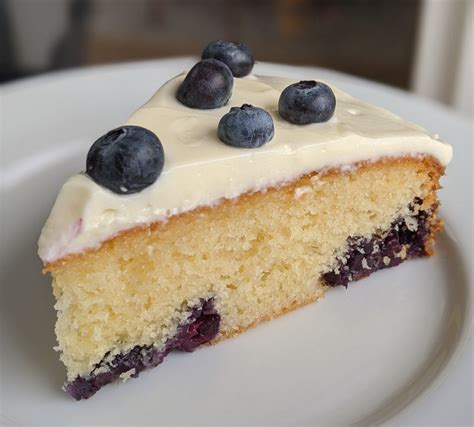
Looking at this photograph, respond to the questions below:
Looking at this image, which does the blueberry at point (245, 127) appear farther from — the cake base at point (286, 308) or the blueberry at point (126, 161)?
the cake base at point (286, 308)

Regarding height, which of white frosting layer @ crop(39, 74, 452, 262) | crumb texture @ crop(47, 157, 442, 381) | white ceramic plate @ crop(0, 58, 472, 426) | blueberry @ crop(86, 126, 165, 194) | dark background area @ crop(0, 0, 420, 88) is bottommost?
dark background area @ crop(0, 0, 420, 88)

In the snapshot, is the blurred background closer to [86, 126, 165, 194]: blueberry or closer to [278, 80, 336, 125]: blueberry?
[278, 80, 336, 125]: blueberry

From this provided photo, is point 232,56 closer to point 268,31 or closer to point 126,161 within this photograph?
point 126,161

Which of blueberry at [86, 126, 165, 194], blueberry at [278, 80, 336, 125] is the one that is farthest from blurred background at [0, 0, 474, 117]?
blueberry at [86, 126, 165, 194]

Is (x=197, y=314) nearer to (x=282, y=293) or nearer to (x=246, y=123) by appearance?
(x=282, y=293)

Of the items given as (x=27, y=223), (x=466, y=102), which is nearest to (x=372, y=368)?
(x=27, y=223)

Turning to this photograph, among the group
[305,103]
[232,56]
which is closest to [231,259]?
[305,103]

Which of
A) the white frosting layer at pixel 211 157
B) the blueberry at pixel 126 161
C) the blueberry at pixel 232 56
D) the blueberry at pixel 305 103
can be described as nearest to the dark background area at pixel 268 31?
the blueberry at pixel 232 56
